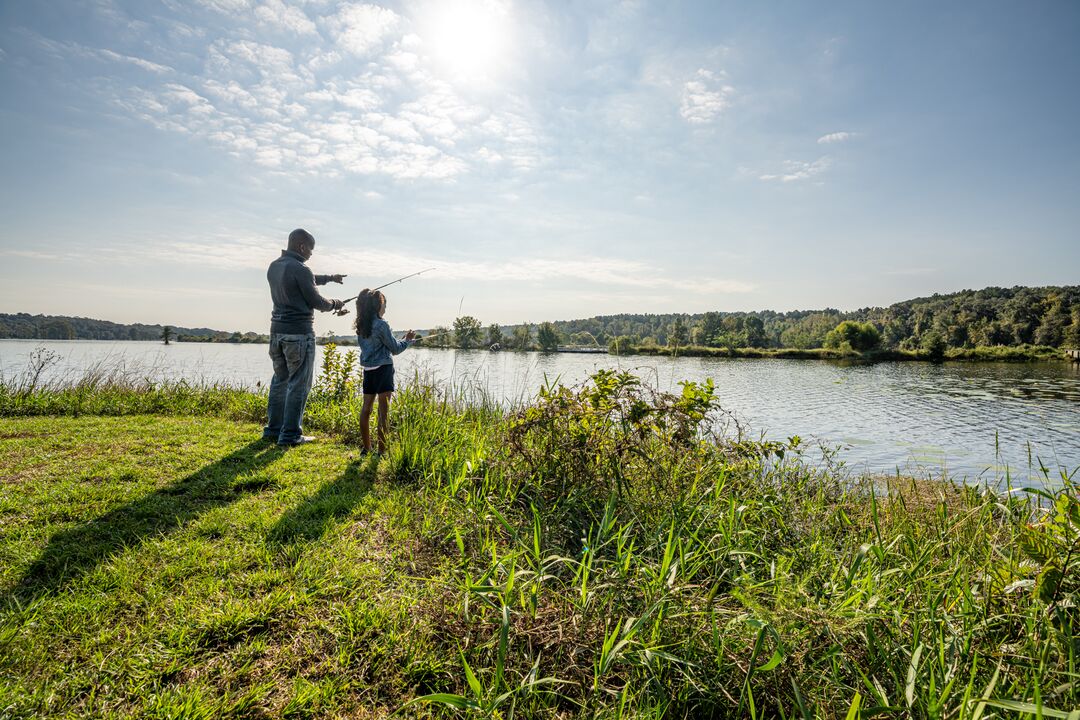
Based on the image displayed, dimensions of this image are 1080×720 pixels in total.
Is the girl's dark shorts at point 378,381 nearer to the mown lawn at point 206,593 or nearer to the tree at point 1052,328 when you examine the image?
the mown lawn at point 206,593

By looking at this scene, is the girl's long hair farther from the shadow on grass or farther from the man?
the shadow on grass

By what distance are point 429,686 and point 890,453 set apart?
521 inches

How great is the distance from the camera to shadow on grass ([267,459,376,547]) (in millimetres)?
3178

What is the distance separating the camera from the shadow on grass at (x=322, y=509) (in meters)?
3.18

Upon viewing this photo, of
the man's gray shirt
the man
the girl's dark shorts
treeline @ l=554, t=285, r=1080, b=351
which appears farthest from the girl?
treeline @ l=554, t=285, r=1080, b=351

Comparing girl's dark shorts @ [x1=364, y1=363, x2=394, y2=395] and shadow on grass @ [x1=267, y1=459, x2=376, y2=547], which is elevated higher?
girl's dark shorts @ [x1=364, y1=363, x2=394, y2=395]

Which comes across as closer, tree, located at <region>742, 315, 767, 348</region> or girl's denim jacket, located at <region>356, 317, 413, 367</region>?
girl's denim jacket, located at <region>356, 317, 413, 367</region>

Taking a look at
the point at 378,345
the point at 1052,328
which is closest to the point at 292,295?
the point at 378,345

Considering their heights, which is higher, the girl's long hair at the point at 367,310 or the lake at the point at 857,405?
the girl's long hair at the point at 367,310

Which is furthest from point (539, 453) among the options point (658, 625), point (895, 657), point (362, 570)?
point (895, 657)

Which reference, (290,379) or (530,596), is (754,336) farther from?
(530,596)

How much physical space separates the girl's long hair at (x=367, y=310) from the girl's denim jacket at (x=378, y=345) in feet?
0.22

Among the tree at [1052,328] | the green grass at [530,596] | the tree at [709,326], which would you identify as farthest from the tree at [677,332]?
the tree at [1052,328]

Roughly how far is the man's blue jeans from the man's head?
3.53ft
